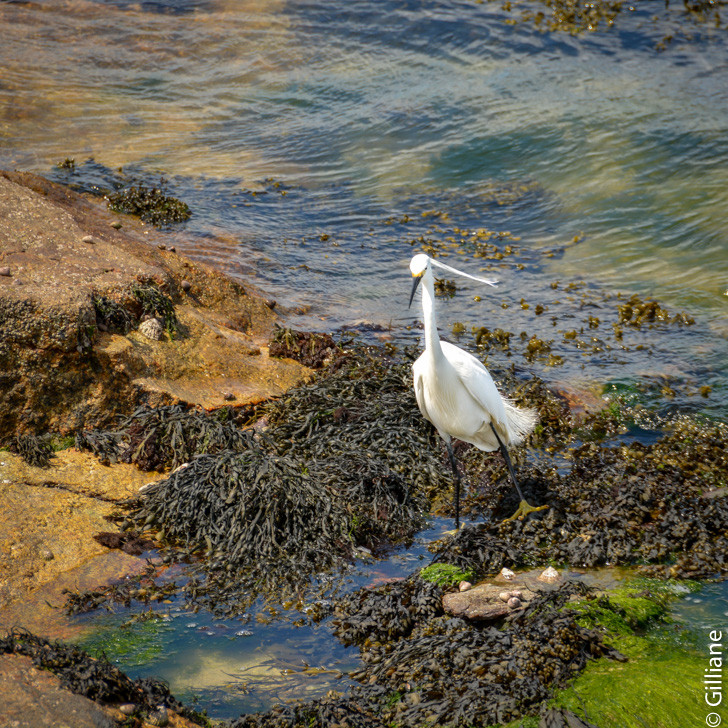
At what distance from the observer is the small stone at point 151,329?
5816 mm

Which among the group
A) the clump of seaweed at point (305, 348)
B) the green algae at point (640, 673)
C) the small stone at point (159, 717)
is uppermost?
the clump of seaweed at point (305, 348)

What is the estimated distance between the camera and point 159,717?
2973mm

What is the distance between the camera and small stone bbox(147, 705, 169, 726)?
9.68ft

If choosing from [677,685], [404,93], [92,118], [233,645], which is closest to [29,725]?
[233,645]

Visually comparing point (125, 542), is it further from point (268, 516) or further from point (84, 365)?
point (84, 365)

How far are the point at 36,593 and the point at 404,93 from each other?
38.3 ft

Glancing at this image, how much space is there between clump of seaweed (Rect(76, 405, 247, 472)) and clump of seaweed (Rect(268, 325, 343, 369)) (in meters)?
1.37

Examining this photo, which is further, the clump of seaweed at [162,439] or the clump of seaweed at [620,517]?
the clump of seaweed at [162,439]

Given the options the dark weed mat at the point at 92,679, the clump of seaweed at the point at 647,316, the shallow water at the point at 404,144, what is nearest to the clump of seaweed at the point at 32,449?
the dark weed mat at the point at 92,679

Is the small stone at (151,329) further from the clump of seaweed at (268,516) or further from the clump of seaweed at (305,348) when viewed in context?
the clump of seaweed at (268,516)

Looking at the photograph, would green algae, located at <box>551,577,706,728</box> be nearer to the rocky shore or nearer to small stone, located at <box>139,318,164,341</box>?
the rocky shore

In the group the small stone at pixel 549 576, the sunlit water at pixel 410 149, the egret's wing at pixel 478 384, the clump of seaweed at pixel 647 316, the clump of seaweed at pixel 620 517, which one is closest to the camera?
the small stone at pixel 549 576

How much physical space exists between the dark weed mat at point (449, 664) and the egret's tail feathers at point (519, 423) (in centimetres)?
165

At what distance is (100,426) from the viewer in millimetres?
5344
